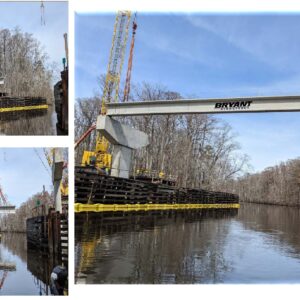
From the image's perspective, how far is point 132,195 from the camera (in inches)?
297

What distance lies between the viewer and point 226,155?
4.80m

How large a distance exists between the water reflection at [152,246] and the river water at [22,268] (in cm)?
32

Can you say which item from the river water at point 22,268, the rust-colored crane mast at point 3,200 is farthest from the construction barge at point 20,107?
the river water at point 22,268

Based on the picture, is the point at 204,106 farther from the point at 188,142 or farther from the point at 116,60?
the point at 116,60

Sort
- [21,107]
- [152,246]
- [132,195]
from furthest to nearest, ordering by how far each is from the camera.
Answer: [132,195] → [152,246] → [21,107]

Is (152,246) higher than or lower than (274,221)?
lower

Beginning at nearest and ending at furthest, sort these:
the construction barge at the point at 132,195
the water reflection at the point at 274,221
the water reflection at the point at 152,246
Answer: the water reflection at the point at 152,246
the construction barge at the point at 132,195
the water reflection at the point at 274,221

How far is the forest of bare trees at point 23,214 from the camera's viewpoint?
10.8 feet

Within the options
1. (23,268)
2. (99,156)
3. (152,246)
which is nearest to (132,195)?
(99,156)

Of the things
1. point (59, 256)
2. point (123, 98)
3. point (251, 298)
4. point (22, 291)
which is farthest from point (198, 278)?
point (123, 98)

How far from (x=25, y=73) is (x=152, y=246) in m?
3.02

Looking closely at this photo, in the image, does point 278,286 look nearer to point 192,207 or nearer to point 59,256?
point 59,256

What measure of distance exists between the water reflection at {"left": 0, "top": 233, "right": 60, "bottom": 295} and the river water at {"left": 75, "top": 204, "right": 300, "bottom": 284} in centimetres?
28

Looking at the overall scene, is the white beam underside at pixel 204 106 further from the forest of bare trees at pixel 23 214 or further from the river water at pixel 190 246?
the forest of bare trees at pixel 23 214
